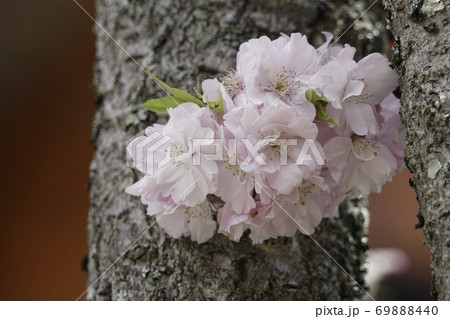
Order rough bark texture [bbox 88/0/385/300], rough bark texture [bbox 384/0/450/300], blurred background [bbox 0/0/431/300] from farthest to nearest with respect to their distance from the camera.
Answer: blurred background [bbox 0/0/431/300] < rough bark texture [bbox 88/0/385/300] < rough bark texture [bbox 384/0/450/300]

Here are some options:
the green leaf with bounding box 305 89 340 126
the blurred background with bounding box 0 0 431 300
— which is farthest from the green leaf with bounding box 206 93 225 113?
the blurred background with bounding box 0 0 431 300

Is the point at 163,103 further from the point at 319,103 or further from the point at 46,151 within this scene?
the point at 46,151

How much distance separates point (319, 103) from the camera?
69 centimetres

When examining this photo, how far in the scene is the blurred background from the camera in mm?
2291

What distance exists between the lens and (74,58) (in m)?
2.44

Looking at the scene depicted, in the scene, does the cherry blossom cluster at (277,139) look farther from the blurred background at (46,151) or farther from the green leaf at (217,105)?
the blurred background at (46,151)

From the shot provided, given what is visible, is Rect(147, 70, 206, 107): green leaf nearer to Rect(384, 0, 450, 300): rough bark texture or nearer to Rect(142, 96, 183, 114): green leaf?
Rect(142, 96, 183, 114): green leaf

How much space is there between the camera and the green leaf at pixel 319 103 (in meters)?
0.68

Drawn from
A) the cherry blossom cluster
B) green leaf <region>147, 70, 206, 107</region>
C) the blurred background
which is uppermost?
the blurred background

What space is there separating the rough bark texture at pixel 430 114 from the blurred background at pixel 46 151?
1688mm

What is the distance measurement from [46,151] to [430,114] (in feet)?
6.85

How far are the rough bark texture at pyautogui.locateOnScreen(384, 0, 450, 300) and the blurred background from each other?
1688 millimetres

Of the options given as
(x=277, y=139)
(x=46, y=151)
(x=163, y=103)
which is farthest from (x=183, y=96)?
(x=46, y=151)
